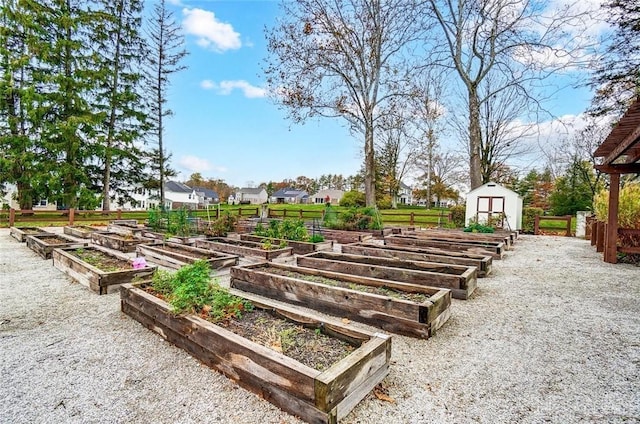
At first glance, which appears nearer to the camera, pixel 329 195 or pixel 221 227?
pixel 221 227

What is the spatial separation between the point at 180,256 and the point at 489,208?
42.5ft

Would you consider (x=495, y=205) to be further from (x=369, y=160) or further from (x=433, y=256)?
(x=433, y=256)

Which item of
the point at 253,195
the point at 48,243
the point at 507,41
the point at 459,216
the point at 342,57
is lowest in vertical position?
the point at 48,243

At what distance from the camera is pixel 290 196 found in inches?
2547

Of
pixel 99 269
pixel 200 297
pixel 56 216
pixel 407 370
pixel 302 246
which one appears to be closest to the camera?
pixel 407 370

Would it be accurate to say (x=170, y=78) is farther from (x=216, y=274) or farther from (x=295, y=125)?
(x=216, y=274)

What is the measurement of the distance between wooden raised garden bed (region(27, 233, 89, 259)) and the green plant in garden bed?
4.99 meters

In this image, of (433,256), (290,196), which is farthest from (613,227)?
(290,196)

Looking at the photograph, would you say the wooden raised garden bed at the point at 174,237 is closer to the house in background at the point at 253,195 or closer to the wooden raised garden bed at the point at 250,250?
the wooden raised garden bed at the point at 250,250

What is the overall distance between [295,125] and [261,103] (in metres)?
2.18

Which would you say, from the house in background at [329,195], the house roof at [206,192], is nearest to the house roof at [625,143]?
the house in background at [329,195]

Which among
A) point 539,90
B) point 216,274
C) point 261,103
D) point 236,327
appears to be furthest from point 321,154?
point 236,327

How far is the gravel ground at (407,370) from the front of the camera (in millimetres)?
1801

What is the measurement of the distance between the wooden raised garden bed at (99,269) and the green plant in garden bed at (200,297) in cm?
141
